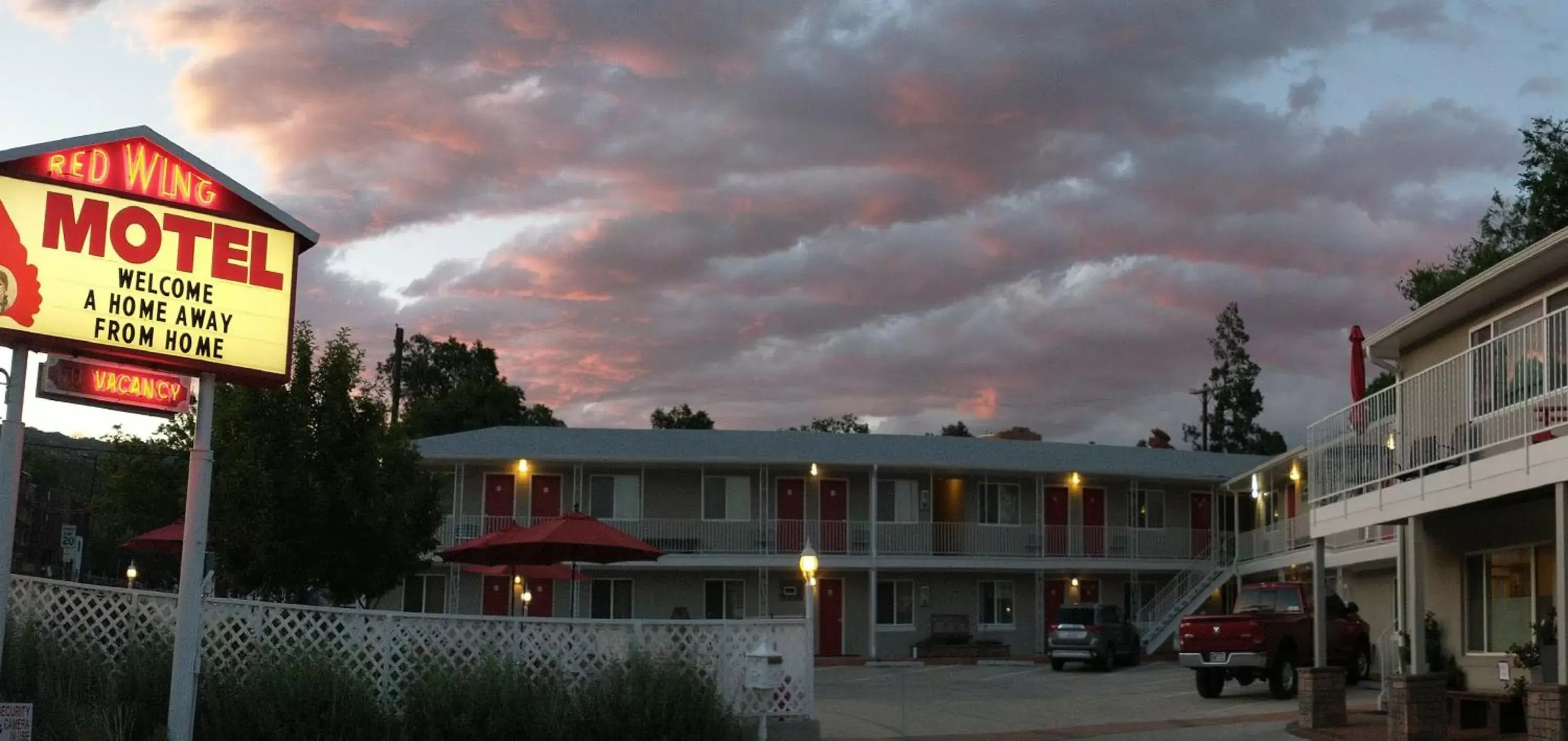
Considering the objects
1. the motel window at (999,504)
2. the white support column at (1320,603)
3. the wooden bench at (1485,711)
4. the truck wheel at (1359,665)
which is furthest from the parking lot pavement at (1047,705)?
the motel window at (999,504)

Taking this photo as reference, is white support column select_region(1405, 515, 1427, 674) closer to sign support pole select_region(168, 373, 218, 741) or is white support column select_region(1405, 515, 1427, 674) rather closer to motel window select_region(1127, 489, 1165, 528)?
sign support pole select_region(168, 373, 218, 741)

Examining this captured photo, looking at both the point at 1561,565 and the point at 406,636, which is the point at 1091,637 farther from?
the point at 406,636

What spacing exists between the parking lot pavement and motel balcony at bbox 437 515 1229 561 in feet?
24.0

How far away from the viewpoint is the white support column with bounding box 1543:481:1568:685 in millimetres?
14992

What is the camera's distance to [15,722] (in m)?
12.3

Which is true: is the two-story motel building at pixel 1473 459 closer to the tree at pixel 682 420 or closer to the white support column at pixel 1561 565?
the white support column at pixel 1561 565

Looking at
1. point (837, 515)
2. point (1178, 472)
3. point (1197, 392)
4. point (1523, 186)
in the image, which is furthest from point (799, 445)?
point (1197, 392)

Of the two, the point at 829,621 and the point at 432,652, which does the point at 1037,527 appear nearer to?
the point at 829,621

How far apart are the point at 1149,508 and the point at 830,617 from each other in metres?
10.5

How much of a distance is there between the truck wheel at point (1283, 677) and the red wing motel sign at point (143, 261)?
17.5m

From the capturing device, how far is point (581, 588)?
41656 mm

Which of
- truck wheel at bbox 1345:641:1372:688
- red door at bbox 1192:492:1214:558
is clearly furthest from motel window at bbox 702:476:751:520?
truck wheel at bbox 1345:641:1372:688

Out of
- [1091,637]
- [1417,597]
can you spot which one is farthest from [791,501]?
[1417,597]

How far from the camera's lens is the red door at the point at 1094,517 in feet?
146
